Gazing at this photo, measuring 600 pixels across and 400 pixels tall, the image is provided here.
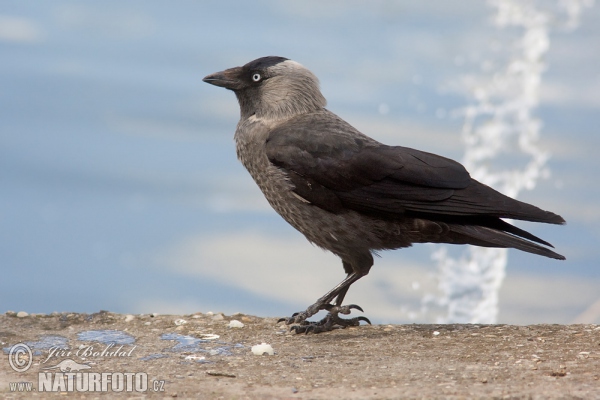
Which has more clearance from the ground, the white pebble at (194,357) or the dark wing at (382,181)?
the dark wing at (382,181)

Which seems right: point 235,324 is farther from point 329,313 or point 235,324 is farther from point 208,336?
point 329,313

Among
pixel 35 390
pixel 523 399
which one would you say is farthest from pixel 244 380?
pixel 523 399

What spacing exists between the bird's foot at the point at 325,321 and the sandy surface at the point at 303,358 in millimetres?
88

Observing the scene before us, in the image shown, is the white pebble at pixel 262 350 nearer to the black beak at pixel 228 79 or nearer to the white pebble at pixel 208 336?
the white pebble at pixel 208 336

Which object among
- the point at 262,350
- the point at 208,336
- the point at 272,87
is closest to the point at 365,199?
the point at 262,350

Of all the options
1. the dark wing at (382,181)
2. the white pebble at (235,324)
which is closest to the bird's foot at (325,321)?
the white pebble at (235,324)

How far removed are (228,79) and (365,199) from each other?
1.91m

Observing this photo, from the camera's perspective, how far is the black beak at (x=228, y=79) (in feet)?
23.0

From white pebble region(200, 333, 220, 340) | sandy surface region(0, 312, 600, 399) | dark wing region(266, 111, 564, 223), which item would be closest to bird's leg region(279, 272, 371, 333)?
sandy surface region(0, 312, 600, 399)

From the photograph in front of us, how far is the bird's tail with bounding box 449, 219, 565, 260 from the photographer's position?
19.3ft

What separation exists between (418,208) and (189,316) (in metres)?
2.41

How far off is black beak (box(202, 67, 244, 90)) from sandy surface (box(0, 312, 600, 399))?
2.08 meters

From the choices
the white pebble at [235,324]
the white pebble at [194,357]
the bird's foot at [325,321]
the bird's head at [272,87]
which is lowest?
the white pebble at [194,357]

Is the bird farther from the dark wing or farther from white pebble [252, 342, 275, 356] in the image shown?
white pebble [252, 342, 275, 356]
